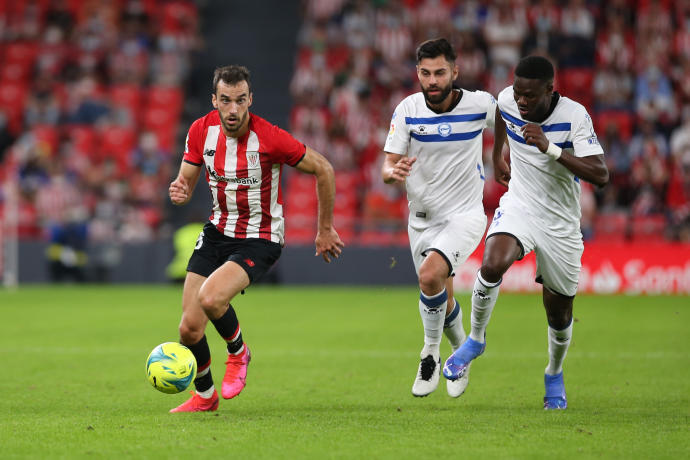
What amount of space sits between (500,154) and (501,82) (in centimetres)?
1371

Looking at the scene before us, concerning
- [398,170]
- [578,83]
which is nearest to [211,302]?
[398,170]

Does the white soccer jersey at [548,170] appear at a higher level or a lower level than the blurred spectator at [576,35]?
lower

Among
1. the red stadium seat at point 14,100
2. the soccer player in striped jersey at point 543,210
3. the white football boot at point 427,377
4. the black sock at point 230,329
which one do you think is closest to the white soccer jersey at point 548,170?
the soccer player in striped jersey at point 543,210

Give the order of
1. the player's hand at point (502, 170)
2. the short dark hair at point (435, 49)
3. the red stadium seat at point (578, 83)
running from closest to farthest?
the short dark hair at point (435, 49) < the player's hand at point (502, 170) < the red stadium seat at point (578, 83)

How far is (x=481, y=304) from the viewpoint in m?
7.09

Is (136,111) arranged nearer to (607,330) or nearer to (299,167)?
(607,330)

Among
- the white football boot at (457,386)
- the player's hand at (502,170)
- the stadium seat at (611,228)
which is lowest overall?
the stadium seat at (611,228)

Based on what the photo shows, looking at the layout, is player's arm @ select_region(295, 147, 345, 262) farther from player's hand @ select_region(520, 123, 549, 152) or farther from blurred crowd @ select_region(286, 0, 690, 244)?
blurred crowd @ select_region(286, 0, 690, 244)

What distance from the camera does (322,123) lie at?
21844 mm

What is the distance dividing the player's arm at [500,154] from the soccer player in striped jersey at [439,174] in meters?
0.09

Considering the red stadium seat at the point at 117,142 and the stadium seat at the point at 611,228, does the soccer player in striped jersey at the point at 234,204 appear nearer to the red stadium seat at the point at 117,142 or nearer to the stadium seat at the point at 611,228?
the stadium seat at the point at 611,228

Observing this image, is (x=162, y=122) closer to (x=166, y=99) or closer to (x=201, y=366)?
(x=166, y=99)

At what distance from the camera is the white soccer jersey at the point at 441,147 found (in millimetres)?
7508

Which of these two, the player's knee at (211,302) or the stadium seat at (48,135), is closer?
the player's knee at (211,302)
